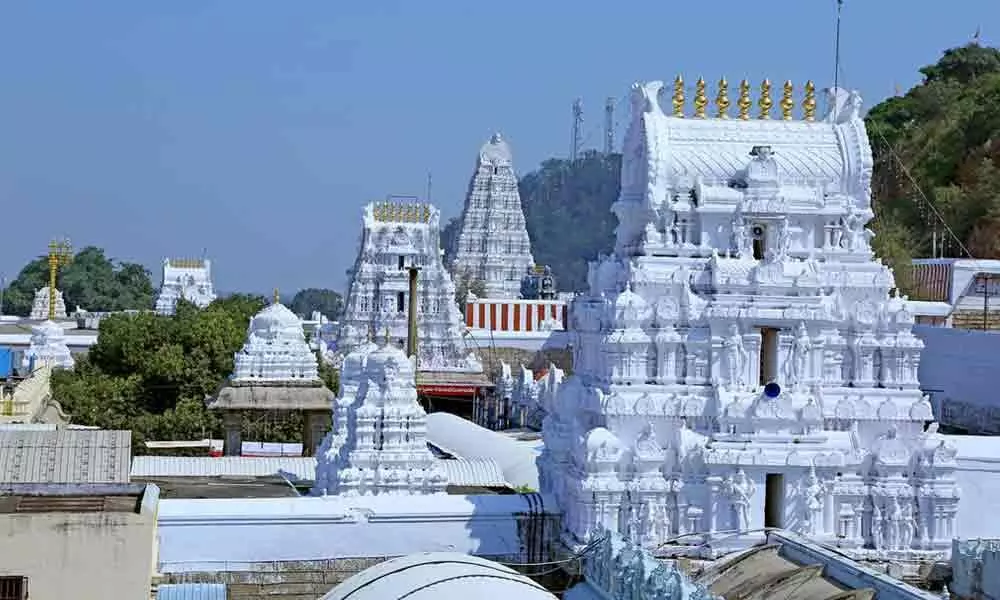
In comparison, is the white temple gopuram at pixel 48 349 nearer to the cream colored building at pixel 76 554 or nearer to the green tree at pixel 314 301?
the cream colored building at pixel 76 554

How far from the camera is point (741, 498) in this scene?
62.6ft

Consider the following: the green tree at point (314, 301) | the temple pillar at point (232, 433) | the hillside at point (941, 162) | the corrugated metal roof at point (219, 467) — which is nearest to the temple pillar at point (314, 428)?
the temple pillar at point (232, 433)

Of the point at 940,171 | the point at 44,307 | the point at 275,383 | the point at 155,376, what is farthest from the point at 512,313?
the point at 275,383

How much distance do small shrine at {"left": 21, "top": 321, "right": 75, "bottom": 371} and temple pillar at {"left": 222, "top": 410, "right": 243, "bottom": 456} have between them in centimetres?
1570

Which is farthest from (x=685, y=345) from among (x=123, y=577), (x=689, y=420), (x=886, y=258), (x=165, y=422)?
(x=886, y=258)

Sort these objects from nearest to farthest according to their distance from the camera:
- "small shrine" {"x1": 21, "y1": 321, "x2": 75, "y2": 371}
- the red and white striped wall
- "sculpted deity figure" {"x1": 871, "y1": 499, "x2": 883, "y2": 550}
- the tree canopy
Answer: "sculpted deity figure" {"x1": 871, "y1": 499, "x2": 883, "y2": 550} → "small shrine" {"x1": 21, "y1": 321, "x2": 75, "y2": 371} → the tree canopy → the red and white striped wall

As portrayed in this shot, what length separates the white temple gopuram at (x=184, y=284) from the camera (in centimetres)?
7850

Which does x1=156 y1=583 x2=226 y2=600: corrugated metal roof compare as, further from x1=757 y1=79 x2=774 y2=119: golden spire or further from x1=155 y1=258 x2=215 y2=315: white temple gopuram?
x1=155 y1=258 x2=215 y2=315: white temple gopuram

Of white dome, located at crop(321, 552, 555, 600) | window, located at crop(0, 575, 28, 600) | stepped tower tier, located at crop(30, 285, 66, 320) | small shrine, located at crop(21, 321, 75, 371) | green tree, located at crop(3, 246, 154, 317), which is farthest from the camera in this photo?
green tree, located at crop(3, 246, 154, 317)

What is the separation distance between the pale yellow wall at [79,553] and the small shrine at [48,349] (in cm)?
3443

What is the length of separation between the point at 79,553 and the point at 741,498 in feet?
29.3

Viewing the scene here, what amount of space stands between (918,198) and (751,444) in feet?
131

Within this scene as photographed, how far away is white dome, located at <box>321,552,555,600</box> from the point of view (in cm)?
990

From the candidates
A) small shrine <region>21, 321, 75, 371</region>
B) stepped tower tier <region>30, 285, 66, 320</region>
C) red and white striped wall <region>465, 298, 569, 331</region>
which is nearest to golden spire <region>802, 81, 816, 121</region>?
small shrine <region>21, 321, 75, 371</region>
